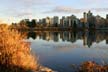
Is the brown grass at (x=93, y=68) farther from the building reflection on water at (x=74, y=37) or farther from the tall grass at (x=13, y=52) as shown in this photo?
the building reflection on water at (x=74, y=37)

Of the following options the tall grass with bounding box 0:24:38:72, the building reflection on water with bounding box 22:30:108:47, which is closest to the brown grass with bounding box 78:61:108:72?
the tall grass with bounding box 0:24:38:72

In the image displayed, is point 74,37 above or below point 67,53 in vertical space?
below

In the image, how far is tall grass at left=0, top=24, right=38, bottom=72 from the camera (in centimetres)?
1094

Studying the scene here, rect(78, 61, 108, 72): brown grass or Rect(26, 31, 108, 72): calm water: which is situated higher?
Rect(78, 61, 108, 72): brown grass

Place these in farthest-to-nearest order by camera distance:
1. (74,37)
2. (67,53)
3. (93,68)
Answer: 1. (74,37)
2. (67,53)
3. (93,68)

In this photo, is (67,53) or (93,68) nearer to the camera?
(93,68)

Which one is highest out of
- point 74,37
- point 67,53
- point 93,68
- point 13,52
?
point 13,52

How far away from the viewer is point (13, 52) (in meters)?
11.0

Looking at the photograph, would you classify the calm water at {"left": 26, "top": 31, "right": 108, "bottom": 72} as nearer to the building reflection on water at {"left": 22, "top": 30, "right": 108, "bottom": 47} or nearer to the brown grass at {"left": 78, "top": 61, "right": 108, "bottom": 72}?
the building reflection on water at {"left": 22, "top": 30, "right": 108, "bottom": 47}

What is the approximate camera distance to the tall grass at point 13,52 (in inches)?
431

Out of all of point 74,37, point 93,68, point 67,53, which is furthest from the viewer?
point 74,37

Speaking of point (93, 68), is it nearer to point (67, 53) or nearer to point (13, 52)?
point (13, 52)

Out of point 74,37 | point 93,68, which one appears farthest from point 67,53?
point 74,37

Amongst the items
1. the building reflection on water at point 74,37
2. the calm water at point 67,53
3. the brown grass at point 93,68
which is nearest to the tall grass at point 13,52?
the brown grass at point 93,68
